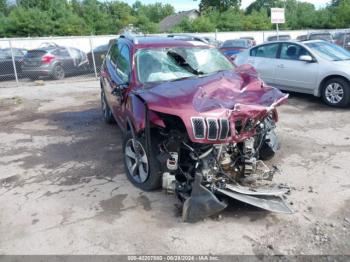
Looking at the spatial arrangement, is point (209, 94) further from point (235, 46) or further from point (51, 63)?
point (235, 46)

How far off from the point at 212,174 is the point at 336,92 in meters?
5.70

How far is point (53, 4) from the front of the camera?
133 ft

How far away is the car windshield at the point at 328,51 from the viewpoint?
8484 mm

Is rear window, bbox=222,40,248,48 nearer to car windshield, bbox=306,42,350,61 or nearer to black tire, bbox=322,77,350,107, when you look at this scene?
car windshield, bbox=306,42,350,61

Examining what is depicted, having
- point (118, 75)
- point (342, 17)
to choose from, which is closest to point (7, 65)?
point (118, 75)

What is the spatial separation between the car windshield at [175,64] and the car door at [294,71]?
372cm

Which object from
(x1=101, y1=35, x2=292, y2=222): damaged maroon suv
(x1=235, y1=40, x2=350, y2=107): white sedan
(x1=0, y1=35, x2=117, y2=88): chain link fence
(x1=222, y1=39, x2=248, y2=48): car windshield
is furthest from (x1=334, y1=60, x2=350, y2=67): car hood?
(x1=0, y1=35, x2=117, y2=88): chain link fence

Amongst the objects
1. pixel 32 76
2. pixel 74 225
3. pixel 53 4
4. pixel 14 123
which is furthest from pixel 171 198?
pixel 53 4

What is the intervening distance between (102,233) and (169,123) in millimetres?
1349

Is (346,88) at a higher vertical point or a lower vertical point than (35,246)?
higher

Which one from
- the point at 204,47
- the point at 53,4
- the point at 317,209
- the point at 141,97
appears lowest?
the point at 317,209

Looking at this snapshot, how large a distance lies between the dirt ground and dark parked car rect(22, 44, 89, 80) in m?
9.07

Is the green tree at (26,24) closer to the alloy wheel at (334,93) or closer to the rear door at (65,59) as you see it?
the rear door at (65,59)

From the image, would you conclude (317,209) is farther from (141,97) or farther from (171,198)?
(141,97)
